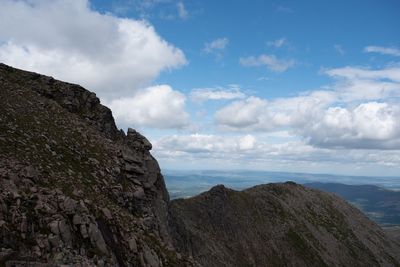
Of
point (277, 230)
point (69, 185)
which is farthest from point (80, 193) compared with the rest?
point (277, 230)

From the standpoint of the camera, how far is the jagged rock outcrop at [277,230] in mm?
79438

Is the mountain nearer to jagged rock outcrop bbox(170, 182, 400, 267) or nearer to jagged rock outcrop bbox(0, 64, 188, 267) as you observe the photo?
jagged rock outcrop bbox(0, 64, 188, 267)

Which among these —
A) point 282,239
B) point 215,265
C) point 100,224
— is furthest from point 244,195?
point 100,224

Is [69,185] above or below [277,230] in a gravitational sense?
above

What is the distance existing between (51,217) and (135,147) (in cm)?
2630

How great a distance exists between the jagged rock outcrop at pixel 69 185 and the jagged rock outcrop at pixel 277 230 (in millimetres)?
25057

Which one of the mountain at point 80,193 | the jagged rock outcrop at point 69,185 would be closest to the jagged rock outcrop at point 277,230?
the mountain at point 80,193

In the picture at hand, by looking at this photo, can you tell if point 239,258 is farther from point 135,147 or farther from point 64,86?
point 64,86

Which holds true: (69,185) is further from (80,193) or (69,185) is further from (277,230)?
(277,230)

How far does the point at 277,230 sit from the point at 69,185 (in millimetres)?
74581

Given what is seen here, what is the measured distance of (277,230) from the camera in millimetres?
93812

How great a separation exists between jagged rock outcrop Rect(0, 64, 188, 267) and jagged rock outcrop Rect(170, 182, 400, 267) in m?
25.1

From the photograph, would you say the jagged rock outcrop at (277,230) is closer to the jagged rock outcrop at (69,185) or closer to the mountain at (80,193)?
the mountain at (80,193)

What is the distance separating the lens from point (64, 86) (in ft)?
160
